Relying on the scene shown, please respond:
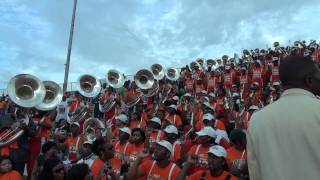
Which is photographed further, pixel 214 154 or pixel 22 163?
pixel 22 163

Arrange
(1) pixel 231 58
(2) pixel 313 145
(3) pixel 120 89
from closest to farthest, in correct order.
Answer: (2) pixel 313 145
(3) pixel 120 89
(1) pixel 231 58

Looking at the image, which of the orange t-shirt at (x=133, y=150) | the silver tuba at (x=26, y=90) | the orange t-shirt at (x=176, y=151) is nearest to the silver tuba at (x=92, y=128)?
the silver tuba at (x=26, y=90)

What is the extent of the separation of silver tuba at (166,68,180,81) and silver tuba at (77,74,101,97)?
275 inches

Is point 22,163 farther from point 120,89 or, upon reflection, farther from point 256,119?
point 120,89

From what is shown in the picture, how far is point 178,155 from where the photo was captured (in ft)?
25.4

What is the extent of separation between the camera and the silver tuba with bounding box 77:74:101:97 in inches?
666

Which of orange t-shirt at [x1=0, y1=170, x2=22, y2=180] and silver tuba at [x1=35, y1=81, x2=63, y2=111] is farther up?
silver tuba at [x1=35, y1=81, x2=63, y2=111]

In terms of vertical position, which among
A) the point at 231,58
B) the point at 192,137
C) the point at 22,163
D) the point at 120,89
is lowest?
the point at 22,163

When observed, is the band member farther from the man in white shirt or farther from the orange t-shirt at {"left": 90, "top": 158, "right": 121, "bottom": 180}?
the man in white shirt

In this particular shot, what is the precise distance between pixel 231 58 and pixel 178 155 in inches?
934

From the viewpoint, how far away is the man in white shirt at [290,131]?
257 centimetres

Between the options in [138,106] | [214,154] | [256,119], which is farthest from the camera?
[138,106]

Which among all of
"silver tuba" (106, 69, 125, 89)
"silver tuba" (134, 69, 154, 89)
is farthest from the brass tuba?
"silver tuba" (106, 69, 125, 89)

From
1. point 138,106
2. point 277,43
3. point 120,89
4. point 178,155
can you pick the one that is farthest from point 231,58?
point 178,155
